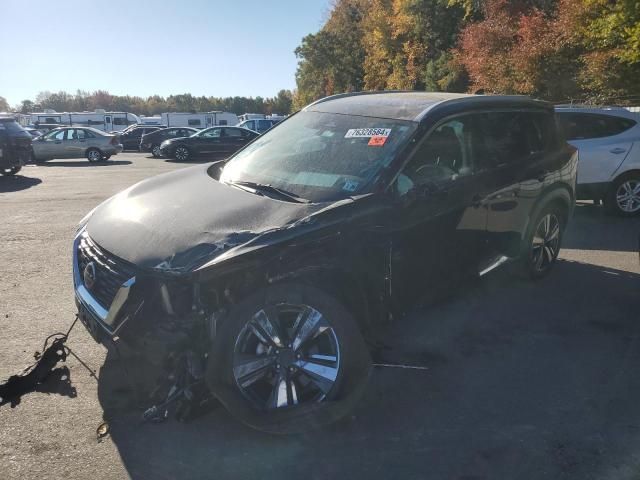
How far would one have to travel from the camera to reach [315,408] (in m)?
2.95

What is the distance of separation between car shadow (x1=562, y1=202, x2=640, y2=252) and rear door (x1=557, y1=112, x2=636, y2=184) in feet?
2.12

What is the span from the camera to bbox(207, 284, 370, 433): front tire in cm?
280

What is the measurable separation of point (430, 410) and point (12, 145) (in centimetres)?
1383

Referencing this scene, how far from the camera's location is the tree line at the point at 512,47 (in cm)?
1781

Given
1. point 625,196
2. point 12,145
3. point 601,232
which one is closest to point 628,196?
point 625,196

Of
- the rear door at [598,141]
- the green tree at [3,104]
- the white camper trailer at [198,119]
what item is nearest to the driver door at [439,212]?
the rear door at [598,141]

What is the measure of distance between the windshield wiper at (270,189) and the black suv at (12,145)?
12.1m

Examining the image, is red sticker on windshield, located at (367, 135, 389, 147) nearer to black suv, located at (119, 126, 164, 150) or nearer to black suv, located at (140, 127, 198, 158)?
black suv, located at (140, 127, 198, 158)

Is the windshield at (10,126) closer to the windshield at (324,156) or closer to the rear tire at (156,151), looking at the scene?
the rear tire at (156,151)

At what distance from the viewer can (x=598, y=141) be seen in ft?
27.5

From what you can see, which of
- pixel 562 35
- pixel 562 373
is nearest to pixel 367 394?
pixel 562 373

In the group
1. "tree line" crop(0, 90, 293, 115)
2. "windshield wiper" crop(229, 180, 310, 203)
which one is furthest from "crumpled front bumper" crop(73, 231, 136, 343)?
"tree line" crop(0, 90, 293, 115)

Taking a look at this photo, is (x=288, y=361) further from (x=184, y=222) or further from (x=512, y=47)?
(x=512, y=47)

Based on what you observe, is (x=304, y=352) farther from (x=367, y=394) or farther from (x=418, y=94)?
(x=418, y=94)
